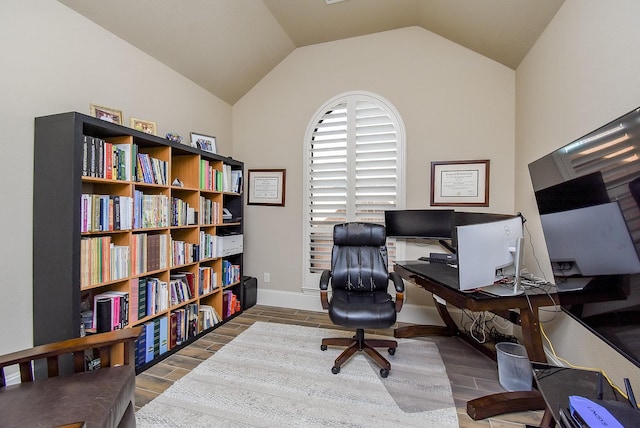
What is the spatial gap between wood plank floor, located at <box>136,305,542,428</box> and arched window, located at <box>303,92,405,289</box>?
0.95 meters

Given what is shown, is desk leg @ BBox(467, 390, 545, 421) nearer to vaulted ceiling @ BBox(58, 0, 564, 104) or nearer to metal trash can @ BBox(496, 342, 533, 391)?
metal trash can @ BBox(496, 342, 533, 391)

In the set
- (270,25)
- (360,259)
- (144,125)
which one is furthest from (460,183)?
(144,125)

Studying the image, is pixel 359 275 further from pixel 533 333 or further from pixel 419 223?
pixel 533 333

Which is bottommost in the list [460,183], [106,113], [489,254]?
[489,254]

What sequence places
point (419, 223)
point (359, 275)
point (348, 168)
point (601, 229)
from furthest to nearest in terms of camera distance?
1. point (348, 168)
2. point (419, 223)
3. point (359, 275)
4. point (601, 229)

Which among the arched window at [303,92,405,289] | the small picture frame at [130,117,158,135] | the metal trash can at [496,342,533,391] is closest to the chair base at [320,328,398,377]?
the metal trash can at [496,342,533,391]

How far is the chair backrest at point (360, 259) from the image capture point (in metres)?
2.51

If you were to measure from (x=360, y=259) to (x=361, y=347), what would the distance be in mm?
738

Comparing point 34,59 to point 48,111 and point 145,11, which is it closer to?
point 48,111

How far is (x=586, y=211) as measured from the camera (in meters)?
1.07

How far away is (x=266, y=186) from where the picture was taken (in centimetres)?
349

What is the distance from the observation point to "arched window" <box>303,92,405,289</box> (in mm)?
3037

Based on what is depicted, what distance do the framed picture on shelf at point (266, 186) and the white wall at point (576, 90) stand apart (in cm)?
252

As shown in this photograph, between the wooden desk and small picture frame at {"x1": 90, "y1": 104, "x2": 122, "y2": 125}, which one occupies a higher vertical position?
small picture frame at {"x1": 90, "y1": 104, "x2": 122, "y2": 125}
